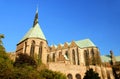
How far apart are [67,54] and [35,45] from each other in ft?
51.0

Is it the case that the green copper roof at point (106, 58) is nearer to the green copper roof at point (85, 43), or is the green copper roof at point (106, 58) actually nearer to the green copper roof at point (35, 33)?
the green copper roof at point (85, 43)

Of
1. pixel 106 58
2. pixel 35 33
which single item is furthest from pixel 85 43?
pixel 35 33

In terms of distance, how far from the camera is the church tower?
186 feet

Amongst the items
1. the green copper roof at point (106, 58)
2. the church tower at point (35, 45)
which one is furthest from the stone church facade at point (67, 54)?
the green copper roof at point (106, 58)

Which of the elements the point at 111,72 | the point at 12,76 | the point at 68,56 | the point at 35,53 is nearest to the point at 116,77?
the point at 111,72

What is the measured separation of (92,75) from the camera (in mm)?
41094

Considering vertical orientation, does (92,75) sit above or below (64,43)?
below

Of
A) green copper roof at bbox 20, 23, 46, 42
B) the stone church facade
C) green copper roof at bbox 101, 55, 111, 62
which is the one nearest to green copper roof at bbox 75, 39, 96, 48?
the stone church facade

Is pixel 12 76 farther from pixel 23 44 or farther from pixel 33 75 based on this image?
pixel 23 44

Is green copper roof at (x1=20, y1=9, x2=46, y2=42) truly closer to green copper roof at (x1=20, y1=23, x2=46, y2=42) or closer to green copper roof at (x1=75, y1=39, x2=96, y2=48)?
green copper roof at (x1=20, y1=23, x2=46, y2=42)

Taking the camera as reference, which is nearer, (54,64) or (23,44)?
(54,64)

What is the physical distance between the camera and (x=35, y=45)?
5781cm

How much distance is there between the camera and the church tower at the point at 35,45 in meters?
56.8

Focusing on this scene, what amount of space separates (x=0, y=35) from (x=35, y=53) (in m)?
22.4
